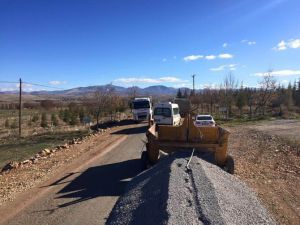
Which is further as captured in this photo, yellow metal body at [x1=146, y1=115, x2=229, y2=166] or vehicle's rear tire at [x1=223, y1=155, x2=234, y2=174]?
yellow metal body at [x1=146, y1=115, x2=229, y2=166]

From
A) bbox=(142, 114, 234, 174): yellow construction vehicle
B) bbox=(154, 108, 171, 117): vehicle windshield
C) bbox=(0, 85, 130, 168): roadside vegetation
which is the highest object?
bbox=(154, 108, 171, 117): vehicle windshield

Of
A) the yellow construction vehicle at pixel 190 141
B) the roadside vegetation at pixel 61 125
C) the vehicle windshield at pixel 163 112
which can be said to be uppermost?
the vehicle windshield at pixel 163 112

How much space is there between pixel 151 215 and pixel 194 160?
4979mm

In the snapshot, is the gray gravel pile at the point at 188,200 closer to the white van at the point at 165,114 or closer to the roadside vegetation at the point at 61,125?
the roadside vegetation at the point at 61,125

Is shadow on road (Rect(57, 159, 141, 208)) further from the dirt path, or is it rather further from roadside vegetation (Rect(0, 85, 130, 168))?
roadside vegetation (Rect(0, 85, 130, 168))

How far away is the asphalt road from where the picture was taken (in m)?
9.61

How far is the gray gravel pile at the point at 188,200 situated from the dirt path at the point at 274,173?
24.7 inches

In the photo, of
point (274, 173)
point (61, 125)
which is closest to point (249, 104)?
point (61, 125)

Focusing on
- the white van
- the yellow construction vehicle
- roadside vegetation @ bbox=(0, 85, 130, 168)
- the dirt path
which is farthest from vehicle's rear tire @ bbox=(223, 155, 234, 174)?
the white van

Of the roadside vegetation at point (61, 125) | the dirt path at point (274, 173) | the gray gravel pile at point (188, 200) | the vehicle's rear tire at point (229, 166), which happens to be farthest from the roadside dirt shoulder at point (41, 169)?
the dirt path at point (274, 173)

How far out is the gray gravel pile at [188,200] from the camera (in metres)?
7.73

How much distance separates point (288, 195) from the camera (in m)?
11.3

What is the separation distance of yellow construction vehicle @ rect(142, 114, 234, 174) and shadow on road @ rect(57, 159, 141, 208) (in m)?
1.23

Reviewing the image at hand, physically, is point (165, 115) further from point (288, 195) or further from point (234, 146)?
point (288, 195)
